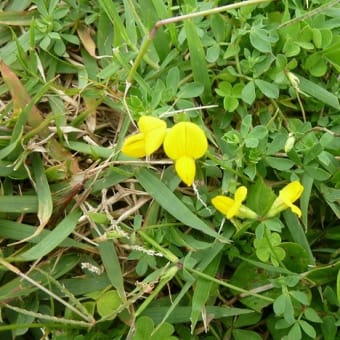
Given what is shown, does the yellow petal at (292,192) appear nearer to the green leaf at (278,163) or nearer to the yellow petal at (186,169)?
the green leaf at (278,163)

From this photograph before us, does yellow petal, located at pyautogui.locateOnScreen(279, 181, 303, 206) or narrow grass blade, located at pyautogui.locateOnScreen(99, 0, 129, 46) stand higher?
narrow grass blade, located at pyautogui.locateOnScreen(99, 0, 129, 46)

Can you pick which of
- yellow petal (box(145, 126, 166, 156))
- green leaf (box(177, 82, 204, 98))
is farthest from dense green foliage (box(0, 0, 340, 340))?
yellow petal (box(145, 126, 166, 156))

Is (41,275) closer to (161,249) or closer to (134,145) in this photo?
(161,249)

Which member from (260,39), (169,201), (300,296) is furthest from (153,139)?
(300,296)

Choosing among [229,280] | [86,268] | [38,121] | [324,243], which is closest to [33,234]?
[86,268]

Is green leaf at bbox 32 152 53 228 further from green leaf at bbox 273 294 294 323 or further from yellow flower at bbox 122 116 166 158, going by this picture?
green leaf at bbox 273 294 294 323

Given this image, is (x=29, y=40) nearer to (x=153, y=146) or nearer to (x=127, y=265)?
(x=153, y=146)
